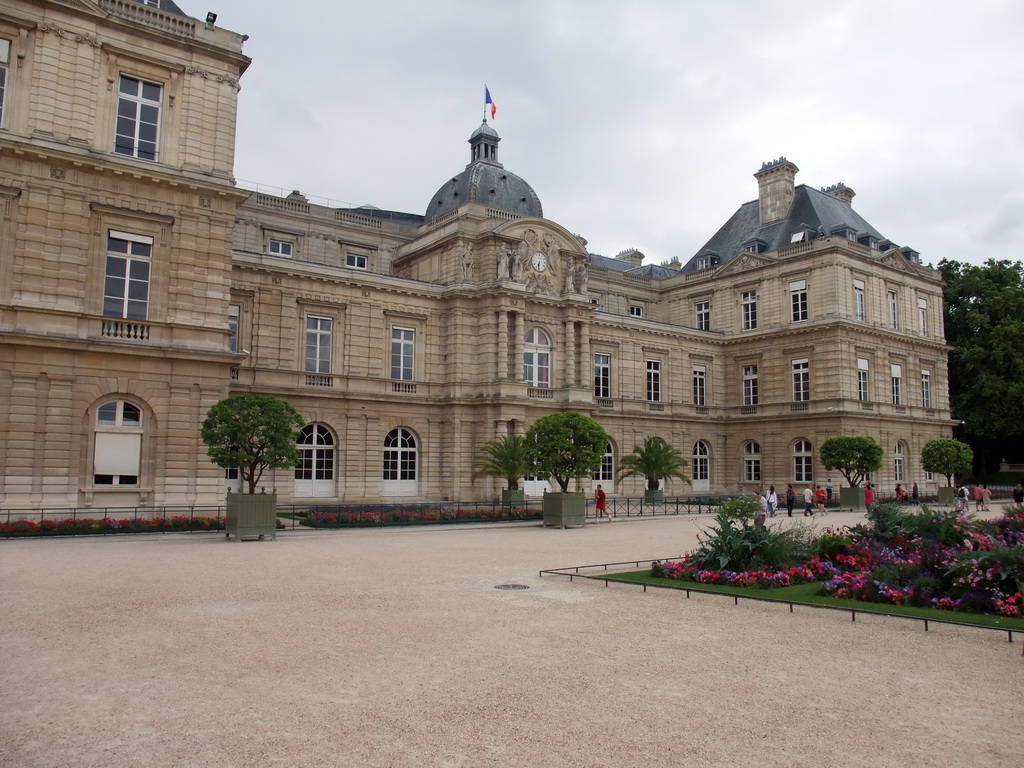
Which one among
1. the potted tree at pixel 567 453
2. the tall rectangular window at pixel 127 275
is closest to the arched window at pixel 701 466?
the potted tree at pixel 567 453

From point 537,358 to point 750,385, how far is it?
53.3 ft

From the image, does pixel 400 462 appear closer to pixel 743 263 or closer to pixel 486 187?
pixel 486 187

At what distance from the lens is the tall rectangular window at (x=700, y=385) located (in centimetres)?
5078

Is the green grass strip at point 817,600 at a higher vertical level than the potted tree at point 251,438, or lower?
lower

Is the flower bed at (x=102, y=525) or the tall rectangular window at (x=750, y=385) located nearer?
the flower bed at (x=102, y=525)

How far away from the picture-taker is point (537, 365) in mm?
41969

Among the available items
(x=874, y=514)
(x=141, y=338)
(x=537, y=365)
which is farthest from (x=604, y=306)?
(x=874, y=514)

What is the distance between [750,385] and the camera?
50906mm

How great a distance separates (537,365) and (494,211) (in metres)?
8.03

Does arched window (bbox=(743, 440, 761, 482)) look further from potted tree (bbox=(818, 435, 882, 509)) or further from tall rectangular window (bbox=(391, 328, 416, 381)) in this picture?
tall rectangular window (bbox=(391, 328, 416, 381))

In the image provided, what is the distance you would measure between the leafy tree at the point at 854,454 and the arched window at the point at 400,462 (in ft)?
63.8

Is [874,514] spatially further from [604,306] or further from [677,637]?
[604,306]

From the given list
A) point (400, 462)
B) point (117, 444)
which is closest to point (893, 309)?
point (400, 462)

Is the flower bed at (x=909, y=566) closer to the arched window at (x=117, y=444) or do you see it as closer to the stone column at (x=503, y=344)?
the arched window at (x=117, y=444)
